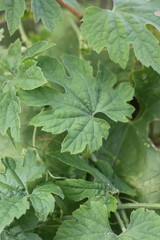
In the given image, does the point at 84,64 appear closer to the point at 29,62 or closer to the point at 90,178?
the point at 29,62

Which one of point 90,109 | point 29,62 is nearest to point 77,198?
point 90,109

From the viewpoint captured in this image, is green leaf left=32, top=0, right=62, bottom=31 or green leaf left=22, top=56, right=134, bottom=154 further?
green leaf left=32, top=0, right=62, bottom=31

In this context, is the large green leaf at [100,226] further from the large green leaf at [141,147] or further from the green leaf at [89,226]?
the large green leaf at [141,147]

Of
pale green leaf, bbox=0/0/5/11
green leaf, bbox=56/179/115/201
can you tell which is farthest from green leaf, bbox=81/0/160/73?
green leaf, bbox=56/179/115/201

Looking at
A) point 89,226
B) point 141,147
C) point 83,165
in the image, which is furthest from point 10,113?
point 141,147

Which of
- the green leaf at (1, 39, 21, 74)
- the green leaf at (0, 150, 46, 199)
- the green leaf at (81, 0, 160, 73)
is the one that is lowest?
the green leaf at (0, 150, 46, 199)

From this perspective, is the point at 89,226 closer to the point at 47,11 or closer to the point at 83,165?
the point at 83,165

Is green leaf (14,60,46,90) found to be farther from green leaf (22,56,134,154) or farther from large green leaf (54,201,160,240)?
large green leaf (54,201,160,240)
